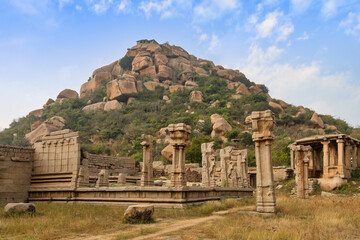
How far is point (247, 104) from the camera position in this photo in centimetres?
6253

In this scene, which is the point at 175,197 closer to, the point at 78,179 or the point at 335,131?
the point at 78,179

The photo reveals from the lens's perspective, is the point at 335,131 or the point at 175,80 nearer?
the point at 335,131

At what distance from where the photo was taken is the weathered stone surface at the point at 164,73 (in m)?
83.3

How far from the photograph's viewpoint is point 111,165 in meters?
27.8

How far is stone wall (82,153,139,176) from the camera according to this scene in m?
25.6

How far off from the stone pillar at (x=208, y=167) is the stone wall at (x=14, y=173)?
970cm

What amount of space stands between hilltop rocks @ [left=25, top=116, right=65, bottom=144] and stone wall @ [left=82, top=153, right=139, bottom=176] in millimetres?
25923

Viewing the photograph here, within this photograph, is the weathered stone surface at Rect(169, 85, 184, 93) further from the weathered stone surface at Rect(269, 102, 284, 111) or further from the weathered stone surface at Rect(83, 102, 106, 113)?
the weathered stone surface at Rect(269, 102, 284, 111)

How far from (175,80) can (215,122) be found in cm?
3883

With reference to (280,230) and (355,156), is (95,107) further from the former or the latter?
(280,230)

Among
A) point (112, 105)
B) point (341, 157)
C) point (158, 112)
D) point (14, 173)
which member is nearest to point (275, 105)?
point (158, 112)

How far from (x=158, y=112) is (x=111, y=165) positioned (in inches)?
1426

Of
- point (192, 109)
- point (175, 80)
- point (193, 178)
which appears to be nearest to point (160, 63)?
point (175, 80)

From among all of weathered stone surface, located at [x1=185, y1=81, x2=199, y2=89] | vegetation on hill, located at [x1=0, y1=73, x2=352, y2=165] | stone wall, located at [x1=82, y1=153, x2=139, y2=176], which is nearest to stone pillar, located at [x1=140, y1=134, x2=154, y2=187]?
stone wall, located at [x1=82, y1=153, x2=139, y2=176]
